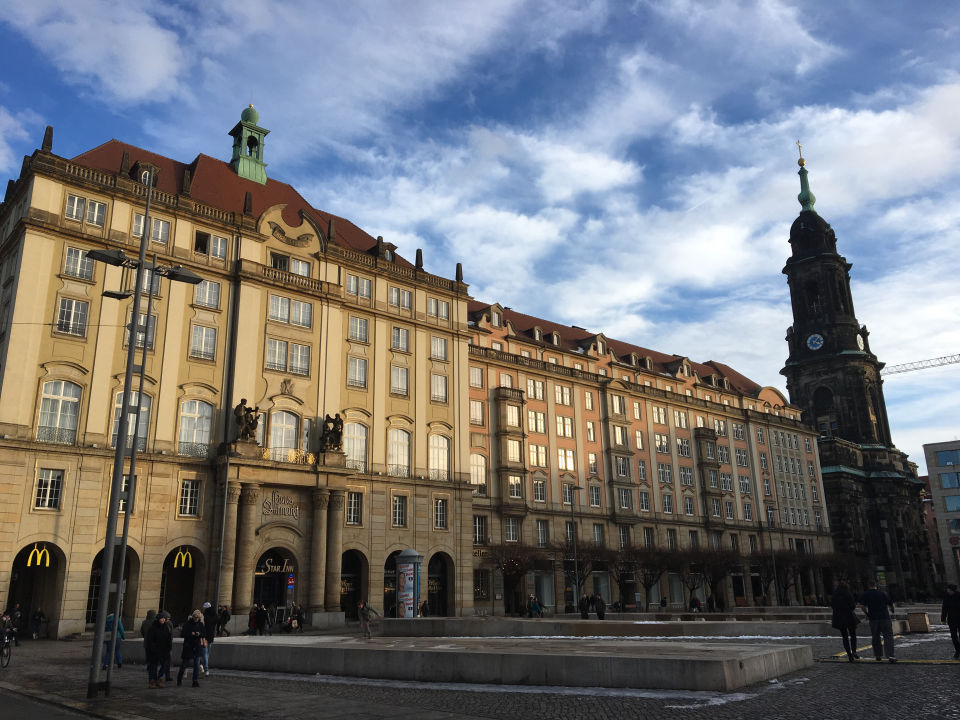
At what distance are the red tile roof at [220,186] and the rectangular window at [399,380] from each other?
8237 millimetres

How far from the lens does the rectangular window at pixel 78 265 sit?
133 feet

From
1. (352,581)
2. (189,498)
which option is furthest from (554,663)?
(352,581)

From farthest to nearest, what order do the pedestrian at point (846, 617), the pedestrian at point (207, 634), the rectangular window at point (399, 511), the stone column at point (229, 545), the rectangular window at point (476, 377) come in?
1. the rectangular window at point (476, 377)
2. the rectangular window at point (399, 511)
3. the stone column at point (229, 545)
4. the pedestrian at point (207, 634)
5. the pedestrian at point (846, 617)

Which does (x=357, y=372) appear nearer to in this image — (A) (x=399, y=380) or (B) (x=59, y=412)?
(A) (x=399, y=380)

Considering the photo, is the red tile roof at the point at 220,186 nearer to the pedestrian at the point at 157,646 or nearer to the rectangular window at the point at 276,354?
the rectangular window at the point at 276,354

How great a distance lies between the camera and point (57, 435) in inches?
1494

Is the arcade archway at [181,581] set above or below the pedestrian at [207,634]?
above

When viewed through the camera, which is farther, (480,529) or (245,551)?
(480,529)

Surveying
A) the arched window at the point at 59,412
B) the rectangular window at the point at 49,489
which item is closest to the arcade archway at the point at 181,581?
the rectangular window at the point at 49,489

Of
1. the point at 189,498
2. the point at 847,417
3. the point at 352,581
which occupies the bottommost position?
the point at 352,581

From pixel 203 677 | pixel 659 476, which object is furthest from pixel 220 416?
pixel 659 476

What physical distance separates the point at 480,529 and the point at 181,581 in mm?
23783

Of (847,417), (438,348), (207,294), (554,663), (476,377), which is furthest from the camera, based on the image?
(847,417)

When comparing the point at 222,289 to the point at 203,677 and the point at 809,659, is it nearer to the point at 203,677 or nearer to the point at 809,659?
the point at 203,677
